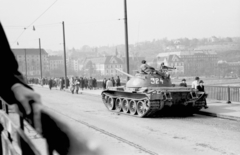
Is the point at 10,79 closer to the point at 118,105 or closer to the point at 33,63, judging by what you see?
the point at 118,105

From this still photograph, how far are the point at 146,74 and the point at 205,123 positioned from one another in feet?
13.6

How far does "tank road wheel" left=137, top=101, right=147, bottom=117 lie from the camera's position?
13.0m

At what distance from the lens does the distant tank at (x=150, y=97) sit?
497 inches

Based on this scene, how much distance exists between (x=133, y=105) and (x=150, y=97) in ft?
5.57

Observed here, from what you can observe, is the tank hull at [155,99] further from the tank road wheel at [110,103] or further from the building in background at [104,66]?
the building in background at [104,66]

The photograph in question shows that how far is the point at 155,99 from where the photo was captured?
12.5 meters

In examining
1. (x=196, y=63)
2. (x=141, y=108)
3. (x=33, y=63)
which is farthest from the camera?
(x=33, y=63)

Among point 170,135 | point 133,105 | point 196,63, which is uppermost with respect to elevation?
point 196,63

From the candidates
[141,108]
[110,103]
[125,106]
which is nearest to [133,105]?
[141,108]

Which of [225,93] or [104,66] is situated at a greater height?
[104,66]

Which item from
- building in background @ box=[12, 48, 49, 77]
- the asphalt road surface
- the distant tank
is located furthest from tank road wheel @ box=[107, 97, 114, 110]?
building in background @ box=[12, 48, 49, 77]

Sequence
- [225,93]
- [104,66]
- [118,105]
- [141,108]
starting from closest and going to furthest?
[141,108], [118,105], [225,93], [104,66]

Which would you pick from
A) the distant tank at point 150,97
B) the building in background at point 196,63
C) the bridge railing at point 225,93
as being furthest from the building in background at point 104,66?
the distant tank at point 150,97

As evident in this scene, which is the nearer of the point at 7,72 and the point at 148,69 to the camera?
the point at 7,72
